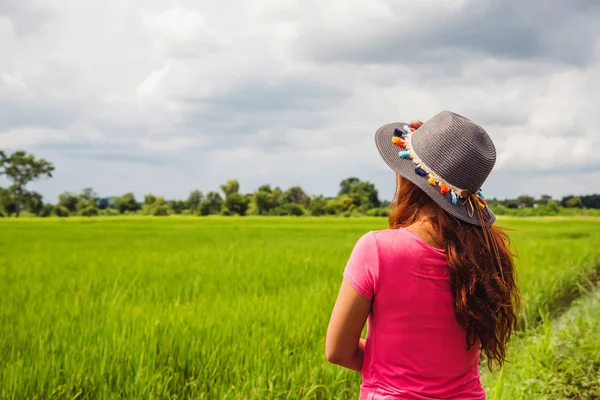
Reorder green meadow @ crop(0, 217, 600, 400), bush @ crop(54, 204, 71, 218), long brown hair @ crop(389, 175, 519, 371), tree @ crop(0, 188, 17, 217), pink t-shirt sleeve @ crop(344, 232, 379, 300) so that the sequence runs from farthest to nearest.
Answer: bush @ crop(54, 204, 71, 218) → tree @ crop(0, 188, 17, 217) → green meadow @ crop(0, 217, 600, 400) → long brown hair @ crop(389, 175, 519, 371) → pink t-shirt sleeve @ crop(344, 232, 379, 300)

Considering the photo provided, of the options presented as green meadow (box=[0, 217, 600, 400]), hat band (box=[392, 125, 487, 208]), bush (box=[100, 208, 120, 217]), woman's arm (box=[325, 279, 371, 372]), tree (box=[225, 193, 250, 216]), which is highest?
tree (box=[225, 193, 250, 216])

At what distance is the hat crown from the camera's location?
1.57 metres

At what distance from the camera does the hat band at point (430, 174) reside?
154cm

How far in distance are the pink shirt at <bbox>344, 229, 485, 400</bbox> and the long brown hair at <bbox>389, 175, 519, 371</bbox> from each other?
0.10 ft

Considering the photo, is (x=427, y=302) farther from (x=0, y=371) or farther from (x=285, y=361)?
(x=0, y=371)

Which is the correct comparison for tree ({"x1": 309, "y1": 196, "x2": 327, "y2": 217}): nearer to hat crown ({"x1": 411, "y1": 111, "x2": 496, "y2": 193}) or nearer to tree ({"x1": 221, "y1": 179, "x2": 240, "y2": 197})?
tree ({"x1": 221, "y1": 179, "x2": 240, "y2": 197})

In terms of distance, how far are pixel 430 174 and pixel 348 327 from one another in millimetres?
472

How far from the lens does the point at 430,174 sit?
156 cm

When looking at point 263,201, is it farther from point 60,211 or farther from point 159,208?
point 60,211

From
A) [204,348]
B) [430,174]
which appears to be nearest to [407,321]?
[430,174]

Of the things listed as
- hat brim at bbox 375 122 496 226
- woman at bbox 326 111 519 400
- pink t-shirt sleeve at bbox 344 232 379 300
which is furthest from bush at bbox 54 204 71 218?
pink t-shirt sleeve at bbox 344 232 379 300

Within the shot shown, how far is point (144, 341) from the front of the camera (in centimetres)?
349

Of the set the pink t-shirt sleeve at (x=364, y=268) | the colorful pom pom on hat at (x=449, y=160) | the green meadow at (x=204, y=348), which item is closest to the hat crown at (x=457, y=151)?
the colorful pom pom on hat at (x=449, y=160)

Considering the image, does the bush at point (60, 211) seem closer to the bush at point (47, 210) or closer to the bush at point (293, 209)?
the bush at point (47, 210)
